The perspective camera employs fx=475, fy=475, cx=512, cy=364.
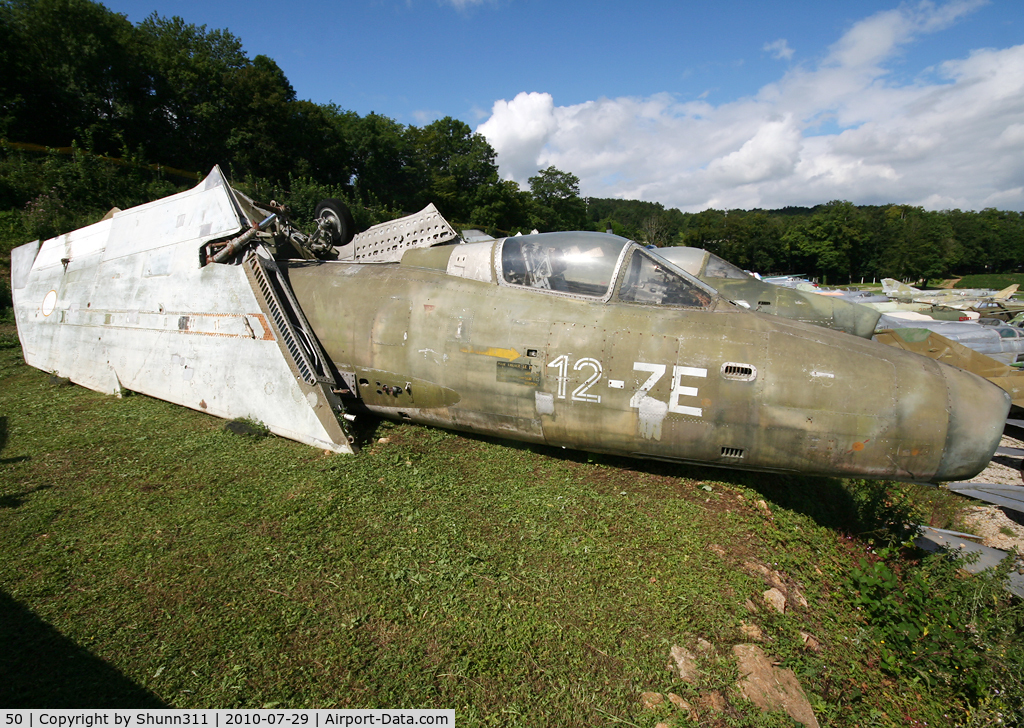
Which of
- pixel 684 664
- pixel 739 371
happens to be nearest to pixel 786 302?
pixel 739 371

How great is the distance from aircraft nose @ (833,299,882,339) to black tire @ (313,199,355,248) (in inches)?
413

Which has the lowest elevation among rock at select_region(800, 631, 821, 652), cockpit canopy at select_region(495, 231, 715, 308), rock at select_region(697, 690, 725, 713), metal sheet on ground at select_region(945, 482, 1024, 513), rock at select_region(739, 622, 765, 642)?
metal sheet on ground at select_region(945, 482, 1024, 513)

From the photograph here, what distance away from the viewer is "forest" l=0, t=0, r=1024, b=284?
2059cm

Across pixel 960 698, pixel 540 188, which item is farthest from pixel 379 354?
pixel 540 188

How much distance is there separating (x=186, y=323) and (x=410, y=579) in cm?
569

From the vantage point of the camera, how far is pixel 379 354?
6250 mm

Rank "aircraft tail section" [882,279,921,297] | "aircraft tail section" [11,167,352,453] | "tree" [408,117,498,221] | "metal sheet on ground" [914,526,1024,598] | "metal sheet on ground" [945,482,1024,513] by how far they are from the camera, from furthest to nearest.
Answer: "tree" [408,117,498,221]
"aircraft tail section" [882,279,921,297]
"metal sheet on ground" [945,482,1024,513]
"metal sheet on ground" [914,526,1024,598]
"aircraft tail section" [11,167,352,453]

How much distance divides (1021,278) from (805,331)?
103869mm

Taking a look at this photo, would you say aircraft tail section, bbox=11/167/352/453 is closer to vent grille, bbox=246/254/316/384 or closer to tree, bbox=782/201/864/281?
vent grille, bbox=246/254/316/384

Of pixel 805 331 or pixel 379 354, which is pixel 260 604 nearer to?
pixel 379 354

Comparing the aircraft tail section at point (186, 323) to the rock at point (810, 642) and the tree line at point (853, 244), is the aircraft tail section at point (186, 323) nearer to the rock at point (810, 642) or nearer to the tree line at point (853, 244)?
the rock at point (810, 642)

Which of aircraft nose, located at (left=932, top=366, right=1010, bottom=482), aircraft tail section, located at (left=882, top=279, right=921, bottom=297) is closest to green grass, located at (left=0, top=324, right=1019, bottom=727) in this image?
aircraft nose, located at (left=932, top=366, right=1010, bottom=482)

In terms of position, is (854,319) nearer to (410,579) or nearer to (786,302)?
(786,302)

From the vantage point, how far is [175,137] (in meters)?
31.6
